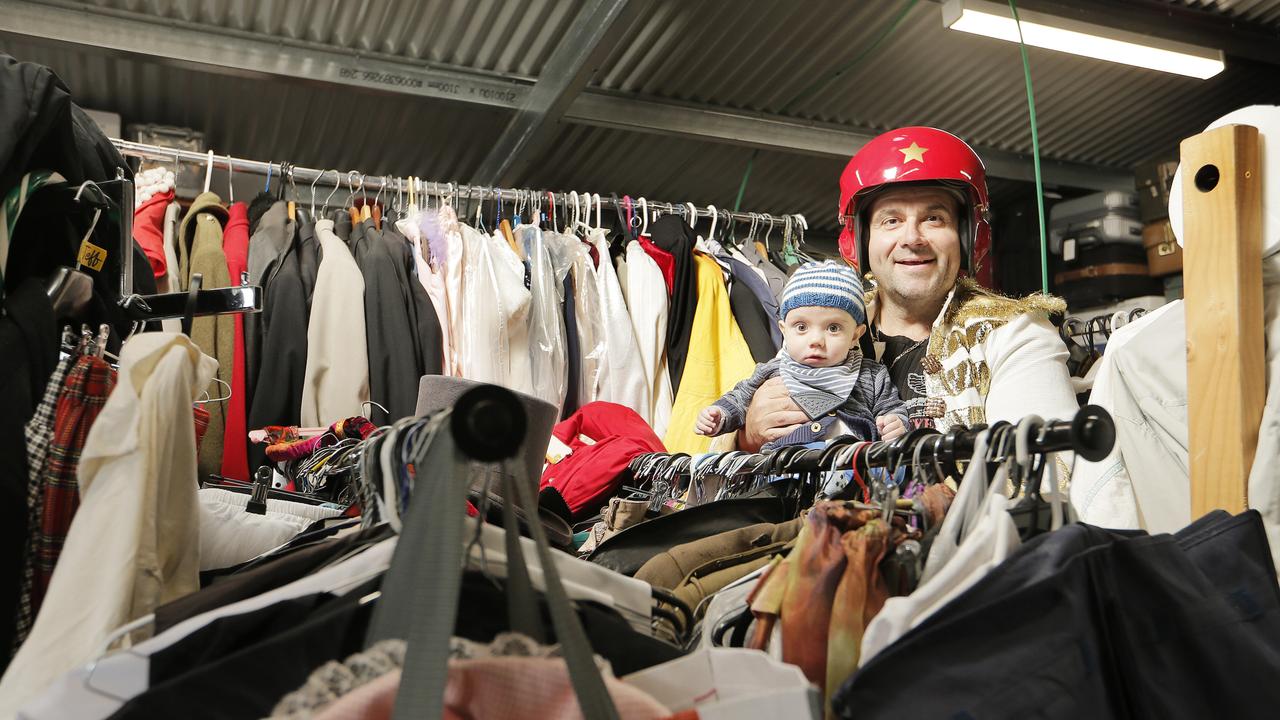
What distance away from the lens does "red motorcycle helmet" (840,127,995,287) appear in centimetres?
225

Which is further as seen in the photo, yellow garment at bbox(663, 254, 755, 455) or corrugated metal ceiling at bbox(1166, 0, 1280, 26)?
corrugated metal ceiling at bbox(1166, 0, 1280, 26)

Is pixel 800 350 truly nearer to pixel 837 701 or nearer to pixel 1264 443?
pixel 1264 443

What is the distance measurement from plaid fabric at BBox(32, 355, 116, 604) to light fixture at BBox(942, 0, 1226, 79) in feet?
9.85

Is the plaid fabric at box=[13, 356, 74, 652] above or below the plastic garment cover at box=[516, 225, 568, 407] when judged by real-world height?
below

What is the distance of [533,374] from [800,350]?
1.12m

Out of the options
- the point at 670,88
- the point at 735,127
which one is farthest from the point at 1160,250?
the point at 670,88

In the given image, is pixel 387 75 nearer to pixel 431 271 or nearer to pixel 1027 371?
pixel 431 271

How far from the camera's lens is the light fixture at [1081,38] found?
3.21 metres

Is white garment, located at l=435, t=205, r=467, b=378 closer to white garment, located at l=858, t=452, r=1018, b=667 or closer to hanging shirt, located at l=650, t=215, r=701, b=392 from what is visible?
hanging shirt, located at l=650, t=215, r=701, b=392

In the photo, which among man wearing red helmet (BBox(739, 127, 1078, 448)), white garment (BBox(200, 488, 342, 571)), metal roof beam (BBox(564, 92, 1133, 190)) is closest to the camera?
white garment (BBox(200, 488, 342, 571))

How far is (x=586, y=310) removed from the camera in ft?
10.7

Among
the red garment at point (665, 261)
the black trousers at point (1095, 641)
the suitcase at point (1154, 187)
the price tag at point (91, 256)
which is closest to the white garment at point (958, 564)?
the black trousers at point (1095, 641)

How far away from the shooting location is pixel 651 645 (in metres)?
0.76

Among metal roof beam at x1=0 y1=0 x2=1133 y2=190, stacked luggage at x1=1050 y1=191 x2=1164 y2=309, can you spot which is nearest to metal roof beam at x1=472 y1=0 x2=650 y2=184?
metal roof beam at x1=0 y1=0 x2=1133 y2=190
